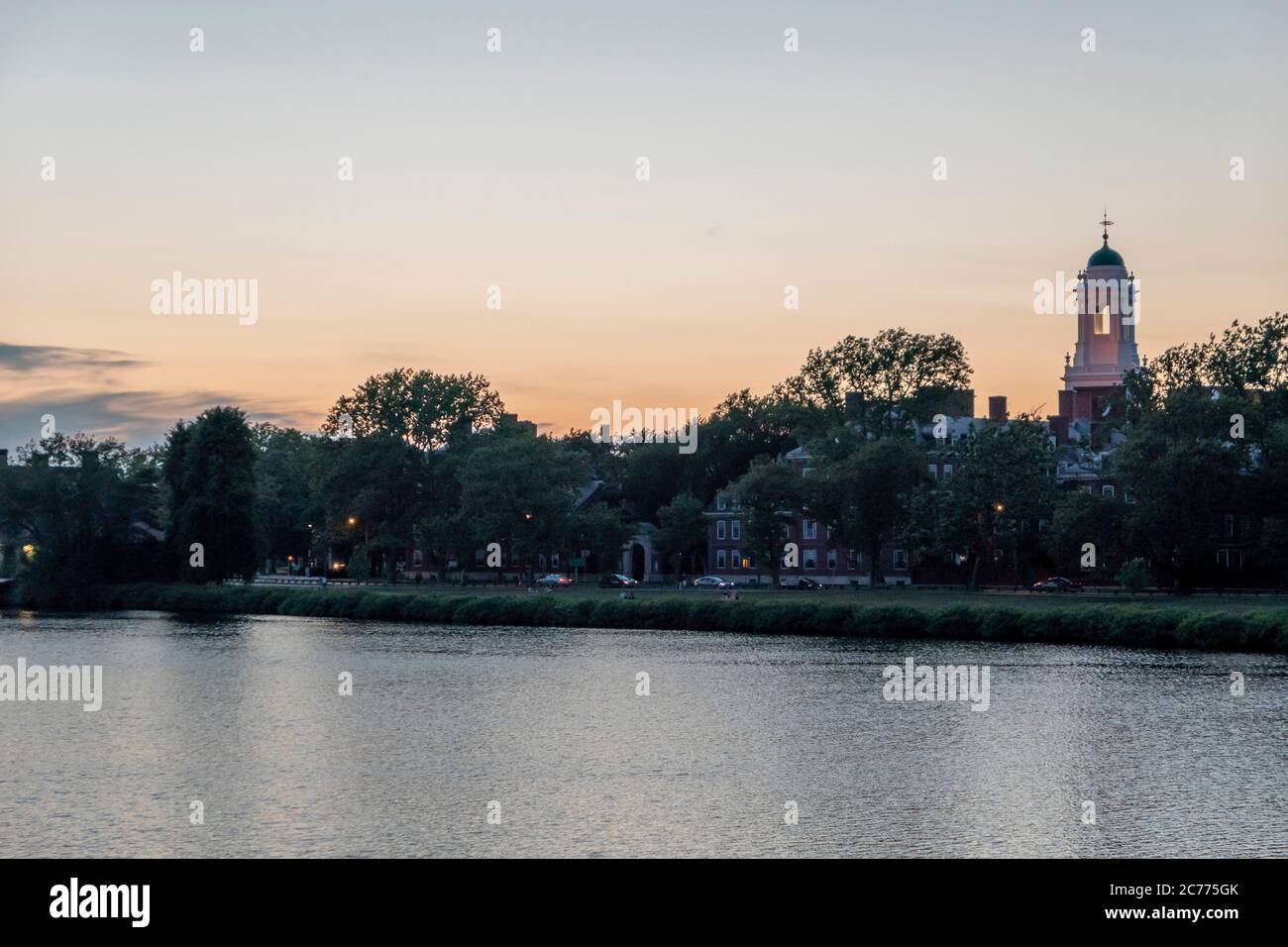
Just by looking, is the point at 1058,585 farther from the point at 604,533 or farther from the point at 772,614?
the point at 604,533

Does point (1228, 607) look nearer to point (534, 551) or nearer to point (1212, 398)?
point (1212, 398)

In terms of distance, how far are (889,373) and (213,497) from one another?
171ft

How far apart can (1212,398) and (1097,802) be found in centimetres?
7725

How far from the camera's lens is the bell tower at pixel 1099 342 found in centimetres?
14488

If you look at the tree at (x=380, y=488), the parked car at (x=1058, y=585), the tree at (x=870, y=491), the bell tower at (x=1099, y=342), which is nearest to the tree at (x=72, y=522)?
the tree at (x=380, y=488)

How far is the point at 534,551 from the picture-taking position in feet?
403

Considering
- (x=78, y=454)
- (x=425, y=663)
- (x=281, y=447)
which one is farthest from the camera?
(x=281, y=447)

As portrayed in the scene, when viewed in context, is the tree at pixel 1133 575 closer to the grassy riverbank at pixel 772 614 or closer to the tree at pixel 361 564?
the grassy riverbank at pixel 772 614

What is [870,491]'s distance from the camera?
106m

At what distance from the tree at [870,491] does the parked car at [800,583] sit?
10568 mm
